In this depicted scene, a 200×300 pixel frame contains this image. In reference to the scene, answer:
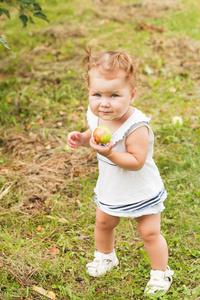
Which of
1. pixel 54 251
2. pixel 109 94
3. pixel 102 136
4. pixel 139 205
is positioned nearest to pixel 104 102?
pixel 109 94

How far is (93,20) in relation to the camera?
7.04m

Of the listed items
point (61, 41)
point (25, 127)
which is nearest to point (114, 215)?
point (25, 127)

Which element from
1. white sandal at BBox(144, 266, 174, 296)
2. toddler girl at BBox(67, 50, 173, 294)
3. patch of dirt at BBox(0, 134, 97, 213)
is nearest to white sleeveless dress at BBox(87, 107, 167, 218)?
toddler girl at BBox(67, 50, 173, 294)

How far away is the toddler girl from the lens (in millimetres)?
1860

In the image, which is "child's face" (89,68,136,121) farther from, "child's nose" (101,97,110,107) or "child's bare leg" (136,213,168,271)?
"child's bare leg" (136,213,168,271)

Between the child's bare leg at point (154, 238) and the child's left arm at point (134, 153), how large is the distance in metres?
0.37

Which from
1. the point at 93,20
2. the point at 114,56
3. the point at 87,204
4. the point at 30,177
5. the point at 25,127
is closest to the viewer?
the point at 114,56

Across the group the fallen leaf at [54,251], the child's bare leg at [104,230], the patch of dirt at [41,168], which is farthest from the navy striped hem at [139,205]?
the patch of dirt at [41,168]

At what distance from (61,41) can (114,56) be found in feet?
14.5

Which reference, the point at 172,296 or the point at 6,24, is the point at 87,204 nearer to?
the point at 172,296

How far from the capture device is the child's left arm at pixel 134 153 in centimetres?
188

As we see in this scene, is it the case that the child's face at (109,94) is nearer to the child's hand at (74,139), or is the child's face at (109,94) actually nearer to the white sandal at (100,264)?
the child's hand at (74,139)

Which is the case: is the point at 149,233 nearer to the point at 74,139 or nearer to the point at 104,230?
the point at 104,230

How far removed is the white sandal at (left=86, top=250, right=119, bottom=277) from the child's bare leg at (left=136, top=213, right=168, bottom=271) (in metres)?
0.33
